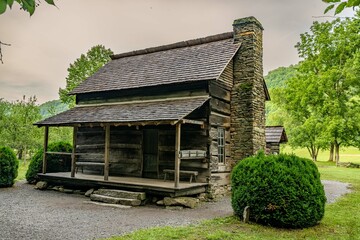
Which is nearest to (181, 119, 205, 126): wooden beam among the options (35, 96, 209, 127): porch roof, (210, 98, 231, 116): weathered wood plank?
(35, 96, 209, 127): porch roof

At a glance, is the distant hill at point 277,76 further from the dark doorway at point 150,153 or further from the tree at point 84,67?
the dark doorway at point 150,153

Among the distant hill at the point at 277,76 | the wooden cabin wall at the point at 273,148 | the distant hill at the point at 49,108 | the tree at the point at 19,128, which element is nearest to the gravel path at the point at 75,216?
the wooden cabin wall at the point at 273,148

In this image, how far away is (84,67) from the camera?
26422 millimetres

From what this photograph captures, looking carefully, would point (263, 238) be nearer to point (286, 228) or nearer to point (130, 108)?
point (286, 228)

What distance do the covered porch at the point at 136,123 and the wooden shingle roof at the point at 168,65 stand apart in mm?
948

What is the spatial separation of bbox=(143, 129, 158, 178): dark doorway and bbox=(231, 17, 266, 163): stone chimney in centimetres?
329

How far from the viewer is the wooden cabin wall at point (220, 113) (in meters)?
11.8

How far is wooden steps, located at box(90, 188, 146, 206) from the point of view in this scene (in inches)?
401

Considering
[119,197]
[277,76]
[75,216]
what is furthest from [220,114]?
[277,76]

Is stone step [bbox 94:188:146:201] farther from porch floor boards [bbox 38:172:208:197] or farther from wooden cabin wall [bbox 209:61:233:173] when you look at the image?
wooden cabin wall [bbox 209:61:233:173]

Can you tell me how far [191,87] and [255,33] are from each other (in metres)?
3.94

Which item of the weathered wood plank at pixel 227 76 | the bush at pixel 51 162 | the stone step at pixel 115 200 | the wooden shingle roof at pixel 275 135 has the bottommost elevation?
the stone step at pixel 115 200

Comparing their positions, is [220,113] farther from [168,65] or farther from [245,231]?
[245,231]

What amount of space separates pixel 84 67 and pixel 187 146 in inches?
699
